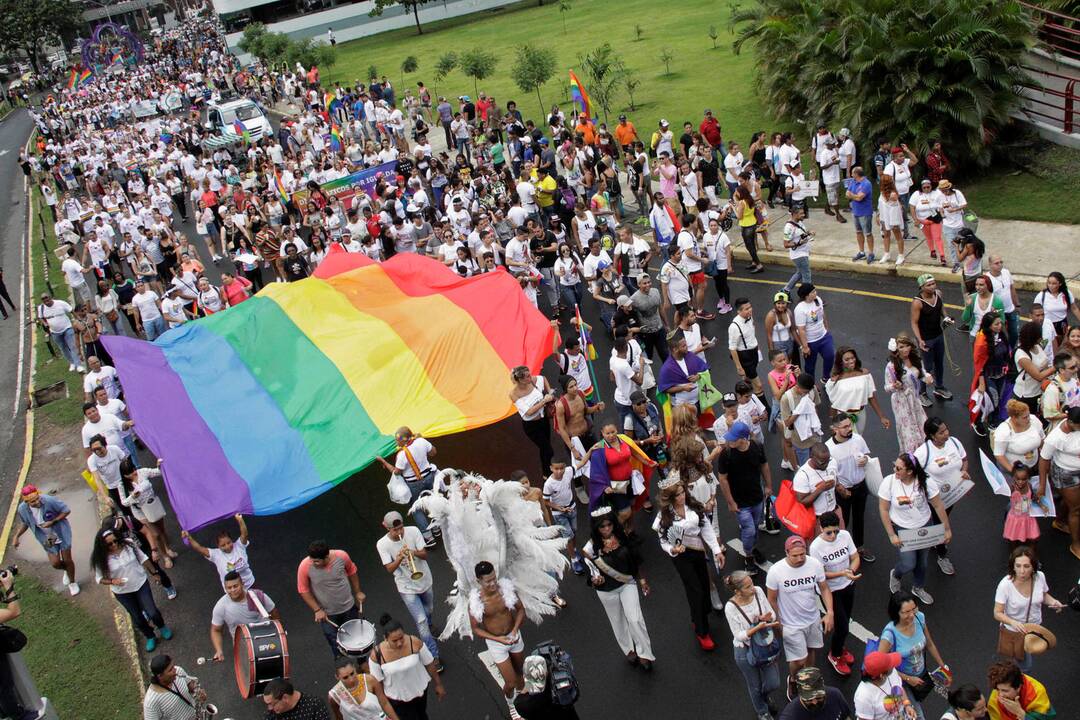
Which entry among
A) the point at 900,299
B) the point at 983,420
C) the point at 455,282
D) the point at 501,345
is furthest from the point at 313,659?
the point at 900,299

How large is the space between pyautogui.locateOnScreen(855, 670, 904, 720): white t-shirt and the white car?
100.0 ft

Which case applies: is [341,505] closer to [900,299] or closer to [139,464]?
[139,464]

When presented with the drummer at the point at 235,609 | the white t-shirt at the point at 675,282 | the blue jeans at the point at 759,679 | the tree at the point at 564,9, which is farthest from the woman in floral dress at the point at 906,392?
the tree at the point at 564,9

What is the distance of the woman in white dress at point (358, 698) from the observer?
22.4 ft

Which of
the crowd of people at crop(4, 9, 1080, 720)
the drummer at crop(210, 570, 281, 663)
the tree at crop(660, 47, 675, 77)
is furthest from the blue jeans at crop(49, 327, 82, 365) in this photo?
the tree at crop(660, 47, 675, 77)

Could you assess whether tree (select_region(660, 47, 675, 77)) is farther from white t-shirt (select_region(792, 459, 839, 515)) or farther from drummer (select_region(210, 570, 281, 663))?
drummer (select_region(210, 570, 281, 663))

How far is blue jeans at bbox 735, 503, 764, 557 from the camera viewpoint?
27.6 ft

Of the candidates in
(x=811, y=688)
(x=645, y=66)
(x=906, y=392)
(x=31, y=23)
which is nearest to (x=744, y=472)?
(x=906, y=392)

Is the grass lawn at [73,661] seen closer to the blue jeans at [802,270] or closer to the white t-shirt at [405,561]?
the white t-shirt at [405,561]

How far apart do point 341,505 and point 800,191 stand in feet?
32.5

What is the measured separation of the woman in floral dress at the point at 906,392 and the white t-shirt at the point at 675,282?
4.09m

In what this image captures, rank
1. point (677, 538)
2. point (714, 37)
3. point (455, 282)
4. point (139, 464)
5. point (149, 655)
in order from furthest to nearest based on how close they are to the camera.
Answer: point (714, 37) → point (455, 282) → point (139, 464) → point (149, 655) → point (677, 538)

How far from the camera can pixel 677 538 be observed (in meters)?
7.47

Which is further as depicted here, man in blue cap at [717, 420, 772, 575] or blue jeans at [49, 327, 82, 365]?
blue jeans at [49, 327, 82, 365]
